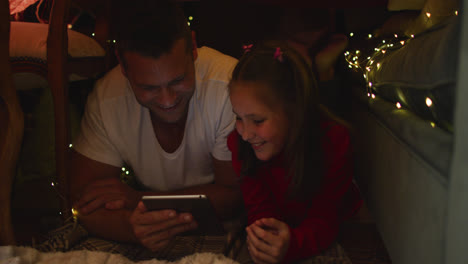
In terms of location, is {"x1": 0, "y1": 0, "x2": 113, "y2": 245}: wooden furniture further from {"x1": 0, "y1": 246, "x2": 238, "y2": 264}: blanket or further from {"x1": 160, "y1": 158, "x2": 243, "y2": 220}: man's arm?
{"x1": 160, "y1": 158, "x2": 243, "y2": 220}: man's arm

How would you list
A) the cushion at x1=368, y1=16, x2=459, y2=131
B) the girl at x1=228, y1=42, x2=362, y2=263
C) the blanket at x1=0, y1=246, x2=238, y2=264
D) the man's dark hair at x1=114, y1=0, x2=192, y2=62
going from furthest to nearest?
the man's dark hair at x1=114, y1=0, x2=192, y2=62, the girl at x1=228, y1=42, x2=362, y2=263, the blanket at x1=0, y1=246, x2=238, y2=264, the cushion at x1=368, y1=16, x2=459, y2=131

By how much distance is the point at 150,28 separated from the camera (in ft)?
3.39

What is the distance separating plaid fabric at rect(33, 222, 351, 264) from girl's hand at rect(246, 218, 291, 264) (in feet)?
0.33

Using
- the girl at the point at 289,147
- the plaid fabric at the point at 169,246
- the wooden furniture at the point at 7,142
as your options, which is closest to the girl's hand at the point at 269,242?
the girl at the point at 289,147

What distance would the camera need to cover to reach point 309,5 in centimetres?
155

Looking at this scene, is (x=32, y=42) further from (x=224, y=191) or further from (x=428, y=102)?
(x=428, y=102)

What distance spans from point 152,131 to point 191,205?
1.18ft

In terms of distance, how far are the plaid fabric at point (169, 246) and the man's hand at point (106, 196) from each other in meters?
0.07

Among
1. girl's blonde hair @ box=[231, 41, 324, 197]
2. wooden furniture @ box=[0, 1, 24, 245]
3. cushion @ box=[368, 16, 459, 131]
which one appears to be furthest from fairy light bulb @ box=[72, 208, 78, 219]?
cushion @ box=[368, 16, 459, 131]

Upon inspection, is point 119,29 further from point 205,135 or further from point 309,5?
point 309,5

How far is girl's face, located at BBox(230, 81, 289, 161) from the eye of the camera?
2.92 ft

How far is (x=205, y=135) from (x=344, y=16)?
1216mm

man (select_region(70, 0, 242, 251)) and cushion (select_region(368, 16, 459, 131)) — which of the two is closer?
cushion (select_region(368, 16, 459, 131))

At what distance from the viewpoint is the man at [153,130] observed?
3.38ft
